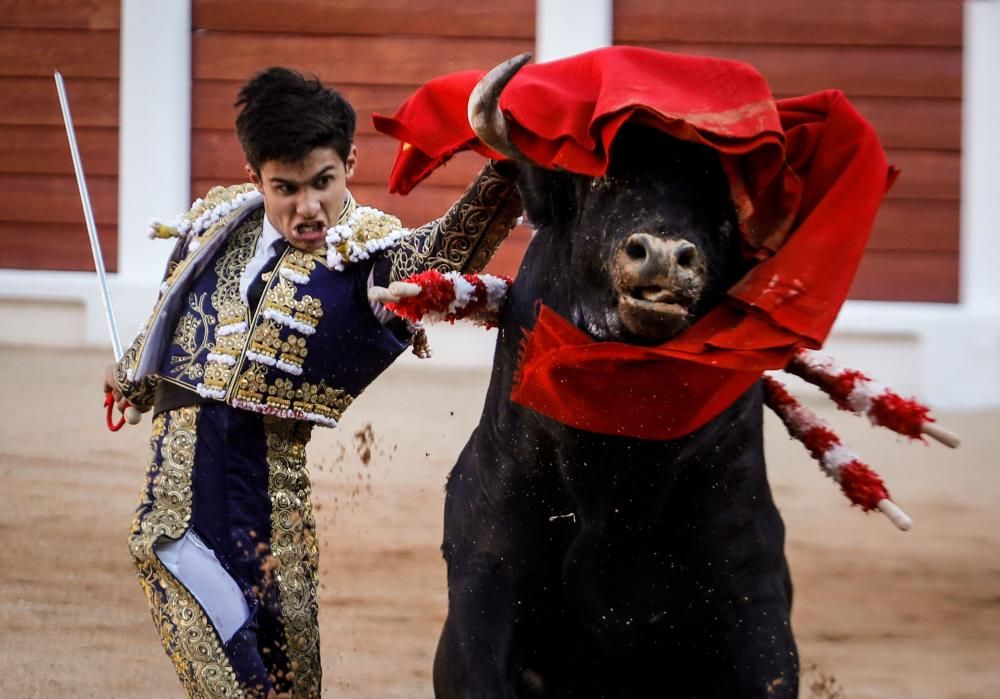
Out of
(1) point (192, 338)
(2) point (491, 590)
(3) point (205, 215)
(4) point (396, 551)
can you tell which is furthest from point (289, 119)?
(4) point (396, 551)

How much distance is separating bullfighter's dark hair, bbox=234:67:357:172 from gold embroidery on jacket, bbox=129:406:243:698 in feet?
1.83

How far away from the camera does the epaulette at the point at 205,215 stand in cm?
Answer: 379

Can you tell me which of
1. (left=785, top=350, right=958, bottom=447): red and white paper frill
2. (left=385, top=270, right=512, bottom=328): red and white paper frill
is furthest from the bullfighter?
(left=785, top=350, right=958, bottom=447): red and white paper frill

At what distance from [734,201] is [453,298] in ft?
1.84

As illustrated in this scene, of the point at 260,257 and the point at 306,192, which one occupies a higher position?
the point at 306,192

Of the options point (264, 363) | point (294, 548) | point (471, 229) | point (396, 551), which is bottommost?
point (396, 551)

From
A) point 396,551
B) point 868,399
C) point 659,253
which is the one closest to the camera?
point 659,253

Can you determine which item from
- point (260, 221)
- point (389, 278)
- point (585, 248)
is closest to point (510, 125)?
point (585, 248)

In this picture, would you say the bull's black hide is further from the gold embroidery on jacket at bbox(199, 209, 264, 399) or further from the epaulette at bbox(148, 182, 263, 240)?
the epaulette at bbox(148, 182, 263, 240)

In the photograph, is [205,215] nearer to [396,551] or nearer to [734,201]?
[734,201]

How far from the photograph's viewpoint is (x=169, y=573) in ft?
11.7

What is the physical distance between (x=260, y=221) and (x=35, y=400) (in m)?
4.99

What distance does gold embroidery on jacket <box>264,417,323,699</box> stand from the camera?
372 centimetres

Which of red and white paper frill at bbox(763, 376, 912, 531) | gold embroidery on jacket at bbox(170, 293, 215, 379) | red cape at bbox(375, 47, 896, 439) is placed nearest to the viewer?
red cape at bbox(375, 47, 896, 439)
